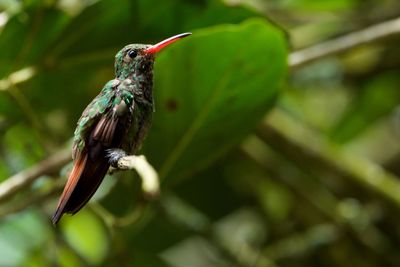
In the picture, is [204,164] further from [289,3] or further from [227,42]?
[289,3]

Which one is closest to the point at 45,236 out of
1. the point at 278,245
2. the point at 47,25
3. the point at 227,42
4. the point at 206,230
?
the point at 206,230

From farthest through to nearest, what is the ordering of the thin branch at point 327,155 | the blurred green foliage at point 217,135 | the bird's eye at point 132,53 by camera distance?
the thin branch at point 327,155, the blurred green foliage at point 217,135, the bird's eye at point 132,53

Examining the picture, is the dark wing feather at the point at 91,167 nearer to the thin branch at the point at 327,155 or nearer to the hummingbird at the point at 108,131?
the hummingbird at the point at 108,131

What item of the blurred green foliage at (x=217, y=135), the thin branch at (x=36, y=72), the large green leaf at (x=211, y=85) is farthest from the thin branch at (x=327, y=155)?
the large green leaf at (x=211, y=85)

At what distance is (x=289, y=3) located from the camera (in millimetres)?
2549

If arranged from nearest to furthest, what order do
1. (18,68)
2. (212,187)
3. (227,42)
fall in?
(227,42) → (18,68) → (212,187)

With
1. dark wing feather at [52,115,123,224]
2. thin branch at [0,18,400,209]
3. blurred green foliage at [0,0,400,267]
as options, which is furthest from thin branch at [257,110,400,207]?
dark wing feather at [52,115,123,224]

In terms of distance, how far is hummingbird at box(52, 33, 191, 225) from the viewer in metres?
0.58

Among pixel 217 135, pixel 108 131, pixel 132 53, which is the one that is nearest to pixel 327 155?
pixel 217 135

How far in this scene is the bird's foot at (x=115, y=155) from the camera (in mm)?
583

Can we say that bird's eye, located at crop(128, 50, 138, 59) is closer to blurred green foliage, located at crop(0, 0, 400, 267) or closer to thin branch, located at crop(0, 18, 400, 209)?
blurred green foliage, located at crop(0, 0, 400, 267)

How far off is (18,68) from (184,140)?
343mm

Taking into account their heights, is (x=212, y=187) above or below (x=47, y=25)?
below

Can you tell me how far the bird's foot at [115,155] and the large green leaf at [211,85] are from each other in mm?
564
